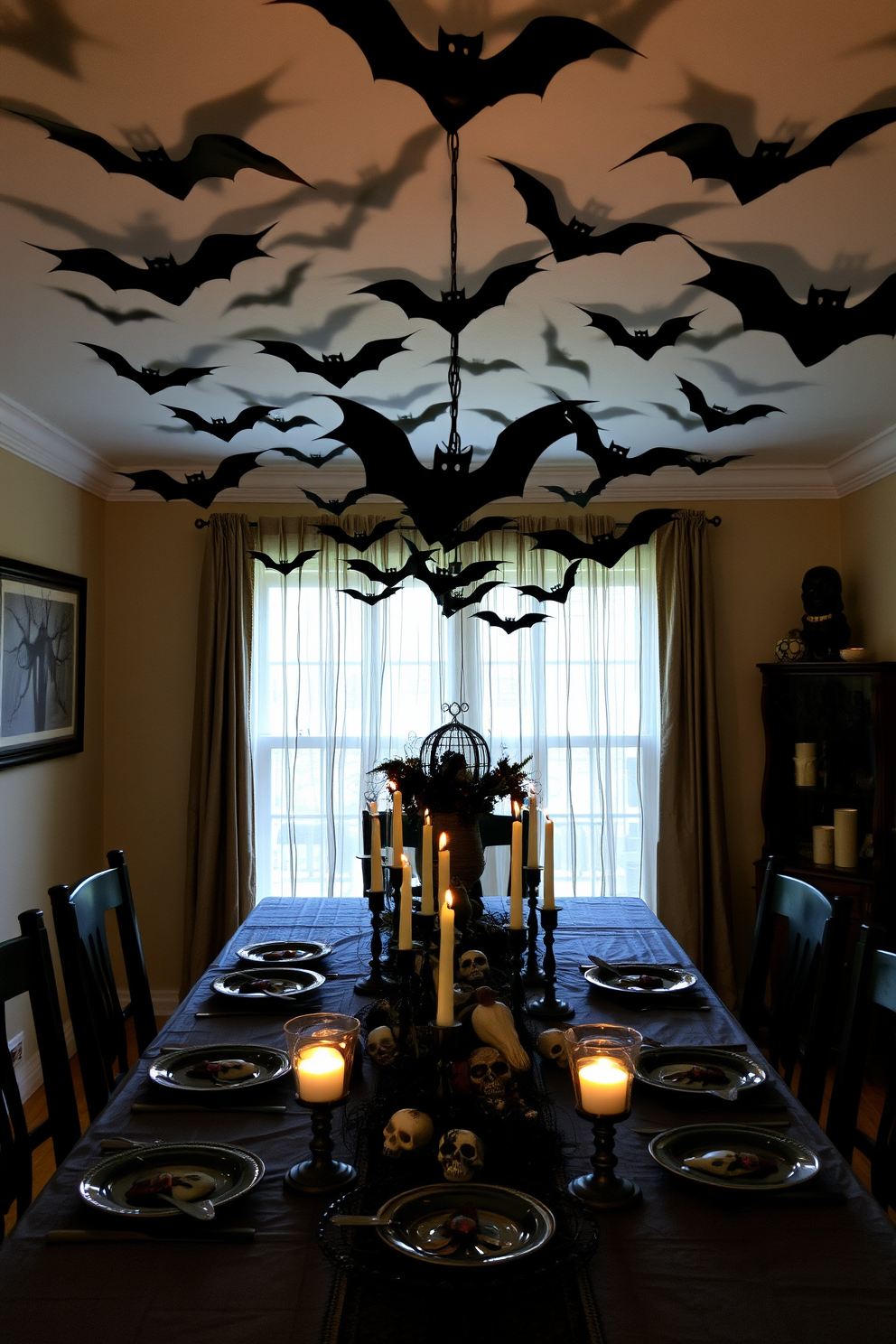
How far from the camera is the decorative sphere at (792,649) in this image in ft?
14.3

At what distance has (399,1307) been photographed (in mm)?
1136

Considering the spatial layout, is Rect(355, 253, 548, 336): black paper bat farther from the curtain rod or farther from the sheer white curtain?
the curtain rod

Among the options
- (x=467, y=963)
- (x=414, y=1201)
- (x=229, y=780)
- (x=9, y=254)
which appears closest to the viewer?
(x=414, y=1201)

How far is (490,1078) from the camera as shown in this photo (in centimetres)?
148

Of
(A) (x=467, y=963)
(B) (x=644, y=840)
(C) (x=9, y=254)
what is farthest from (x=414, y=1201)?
(B) (x=644, y=840)

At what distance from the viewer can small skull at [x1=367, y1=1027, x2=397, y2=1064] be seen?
1.72 meters

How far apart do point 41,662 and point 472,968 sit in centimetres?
249

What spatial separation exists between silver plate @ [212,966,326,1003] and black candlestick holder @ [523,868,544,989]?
0.50m

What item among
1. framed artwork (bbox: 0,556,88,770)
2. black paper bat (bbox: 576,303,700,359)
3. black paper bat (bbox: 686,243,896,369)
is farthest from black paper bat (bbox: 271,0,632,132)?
framed artwork (bbox: 0,556,88,770)

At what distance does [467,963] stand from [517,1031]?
1.30 feet

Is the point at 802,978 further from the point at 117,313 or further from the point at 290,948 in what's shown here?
the point at 117,313

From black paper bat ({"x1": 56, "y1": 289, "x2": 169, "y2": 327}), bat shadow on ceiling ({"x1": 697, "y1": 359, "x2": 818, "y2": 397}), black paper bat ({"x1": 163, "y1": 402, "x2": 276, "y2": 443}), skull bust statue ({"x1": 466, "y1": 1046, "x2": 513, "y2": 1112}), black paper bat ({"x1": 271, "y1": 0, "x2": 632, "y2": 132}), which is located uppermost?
bat shadow on ceiling ({"x1": 697, "y1": 359, "x2": 818, "y2": 397})

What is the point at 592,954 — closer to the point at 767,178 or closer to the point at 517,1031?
the point at 517,1031

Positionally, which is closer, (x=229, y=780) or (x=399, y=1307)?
(x=399, y=1307)
